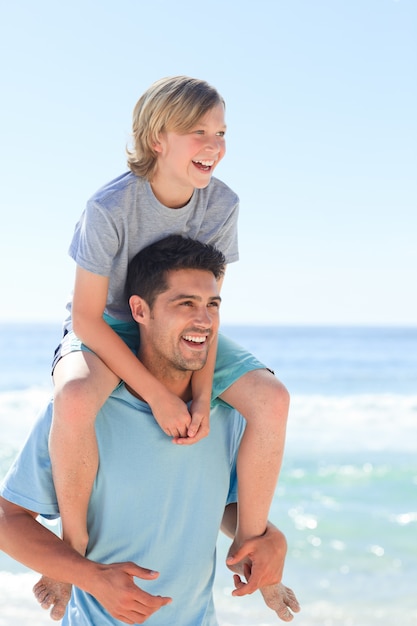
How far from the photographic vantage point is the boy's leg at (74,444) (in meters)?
2.62

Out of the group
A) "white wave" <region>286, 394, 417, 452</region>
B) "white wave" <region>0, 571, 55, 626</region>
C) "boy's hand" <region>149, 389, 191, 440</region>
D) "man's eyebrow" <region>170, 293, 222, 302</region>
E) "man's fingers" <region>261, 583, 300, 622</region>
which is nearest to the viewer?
A: "boy's hand" <region>149, 389, 191, 440</region>

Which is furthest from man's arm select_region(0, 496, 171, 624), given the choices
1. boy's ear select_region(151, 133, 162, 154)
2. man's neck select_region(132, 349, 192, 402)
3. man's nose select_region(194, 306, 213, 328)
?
boy's ear select_region(151, 133, 162, 154)

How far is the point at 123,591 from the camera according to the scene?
254 cm

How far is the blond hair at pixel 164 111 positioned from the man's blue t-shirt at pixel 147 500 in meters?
0.82

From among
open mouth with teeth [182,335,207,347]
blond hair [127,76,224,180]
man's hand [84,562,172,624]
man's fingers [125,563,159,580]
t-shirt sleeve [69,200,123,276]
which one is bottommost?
man's hand [84,562,172,624]

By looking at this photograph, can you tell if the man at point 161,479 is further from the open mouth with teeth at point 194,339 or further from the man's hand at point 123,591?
the man's hand at point 123,591

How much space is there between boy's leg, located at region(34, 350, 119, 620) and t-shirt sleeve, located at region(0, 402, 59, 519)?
82mm

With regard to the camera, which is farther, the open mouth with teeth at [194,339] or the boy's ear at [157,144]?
the boy's ear at [157,144]

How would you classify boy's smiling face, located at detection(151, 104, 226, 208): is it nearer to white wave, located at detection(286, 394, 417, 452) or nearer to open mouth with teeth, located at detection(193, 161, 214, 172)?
open mouth with teeth, located at detection(193, 161, 214, 172)

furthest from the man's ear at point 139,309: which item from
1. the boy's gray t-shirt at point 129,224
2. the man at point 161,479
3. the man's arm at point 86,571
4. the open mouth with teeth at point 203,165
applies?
the man's arm at point 86,571

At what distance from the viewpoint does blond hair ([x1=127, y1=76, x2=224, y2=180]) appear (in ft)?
9.69

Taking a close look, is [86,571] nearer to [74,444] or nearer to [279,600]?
[74,444]

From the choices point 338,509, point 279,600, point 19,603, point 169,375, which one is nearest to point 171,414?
point 169,375

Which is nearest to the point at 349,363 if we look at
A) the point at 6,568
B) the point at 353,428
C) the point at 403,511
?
the point at 353,428
